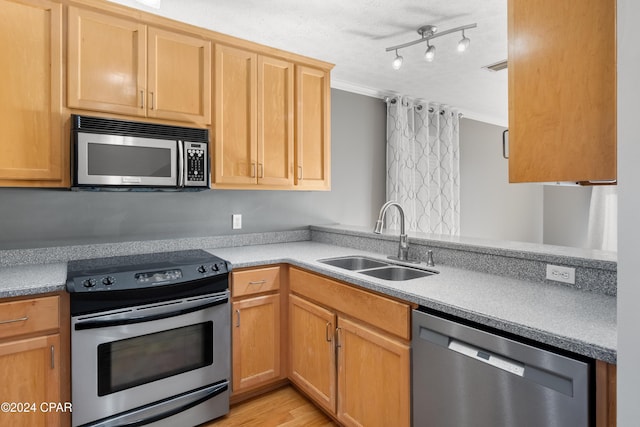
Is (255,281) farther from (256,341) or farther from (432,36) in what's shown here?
(432,36)

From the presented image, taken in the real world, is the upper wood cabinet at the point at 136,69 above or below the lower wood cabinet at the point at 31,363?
above

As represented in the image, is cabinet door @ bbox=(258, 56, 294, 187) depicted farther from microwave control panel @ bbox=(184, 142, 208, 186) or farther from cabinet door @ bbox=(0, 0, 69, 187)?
cabinet door @ bbox=(0, 0, 69, 187)

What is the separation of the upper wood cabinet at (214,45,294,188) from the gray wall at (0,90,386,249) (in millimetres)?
399

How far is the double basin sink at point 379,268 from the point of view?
2.11 metres

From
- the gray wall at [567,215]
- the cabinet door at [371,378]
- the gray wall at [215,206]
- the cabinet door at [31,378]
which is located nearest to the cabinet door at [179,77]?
the gray wall at [215,206]

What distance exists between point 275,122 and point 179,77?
694mm

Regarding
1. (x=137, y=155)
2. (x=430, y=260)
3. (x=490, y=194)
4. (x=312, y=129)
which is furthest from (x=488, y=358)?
(x=490, y=194)

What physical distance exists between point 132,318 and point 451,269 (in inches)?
65.9

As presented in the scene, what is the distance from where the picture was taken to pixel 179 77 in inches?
87.9

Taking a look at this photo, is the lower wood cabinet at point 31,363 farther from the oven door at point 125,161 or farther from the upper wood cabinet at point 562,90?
the upper wood cabinet at point 562,90

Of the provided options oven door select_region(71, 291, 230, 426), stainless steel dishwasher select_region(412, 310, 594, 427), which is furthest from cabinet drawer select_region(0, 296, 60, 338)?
stainless steel dishwasher select_region(412, 310, 594, 427)

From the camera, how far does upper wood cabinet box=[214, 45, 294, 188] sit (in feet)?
7.86

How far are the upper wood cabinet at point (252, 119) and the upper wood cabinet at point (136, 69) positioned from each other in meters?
0.13

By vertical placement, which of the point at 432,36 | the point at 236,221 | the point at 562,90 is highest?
the point at 432,36
